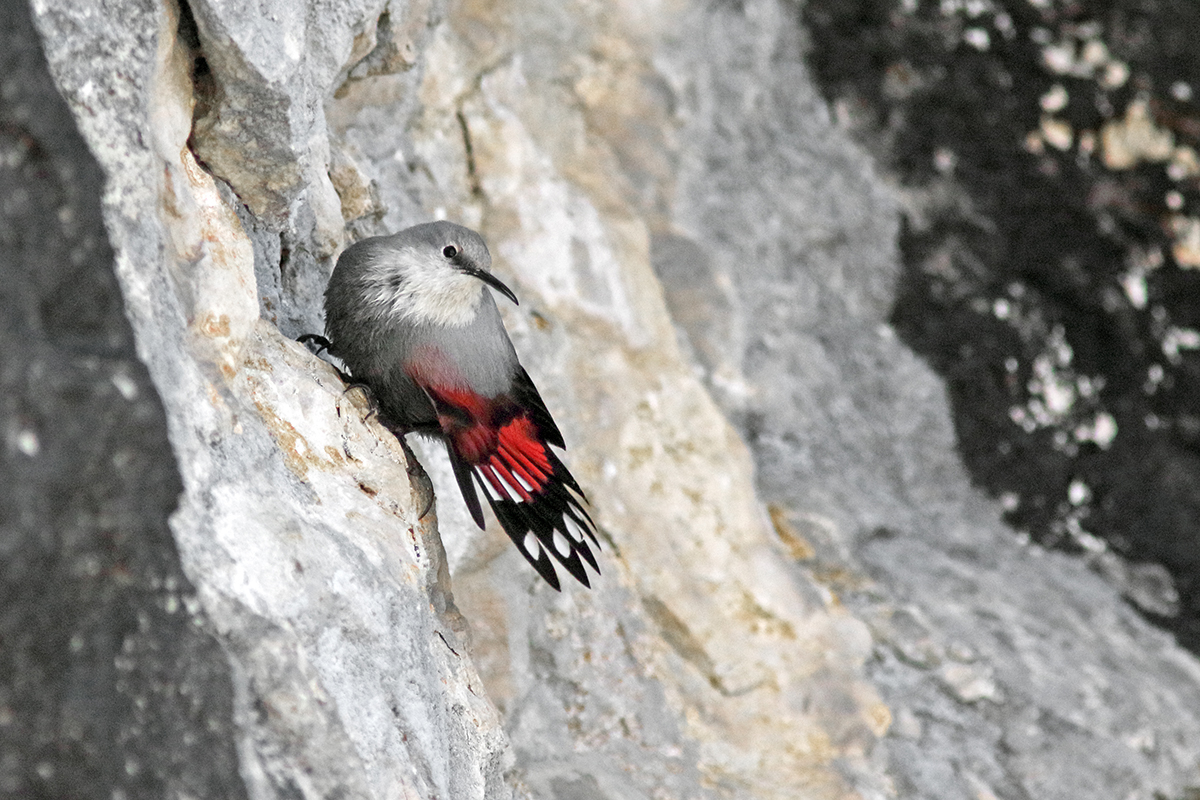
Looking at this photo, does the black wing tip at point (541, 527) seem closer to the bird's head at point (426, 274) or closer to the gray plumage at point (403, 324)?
the gray plumage at point (403, 324)

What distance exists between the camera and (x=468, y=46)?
324 centimetres

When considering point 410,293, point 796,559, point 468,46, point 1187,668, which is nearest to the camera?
point 410,293

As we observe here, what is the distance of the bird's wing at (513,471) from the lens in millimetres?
2037

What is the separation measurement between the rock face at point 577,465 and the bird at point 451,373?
10 centimetres

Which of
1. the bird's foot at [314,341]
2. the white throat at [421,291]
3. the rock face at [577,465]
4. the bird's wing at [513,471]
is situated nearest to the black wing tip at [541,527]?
the bird's wing at [513,471]

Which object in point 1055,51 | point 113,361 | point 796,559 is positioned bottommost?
point 796,559

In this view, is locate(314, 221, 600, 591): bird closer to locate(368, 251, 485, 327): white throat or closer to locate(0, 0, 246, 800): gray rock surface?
locate(368, 251, 485, 327): white throat

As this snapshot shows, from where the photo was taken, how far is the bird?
205 centimetres

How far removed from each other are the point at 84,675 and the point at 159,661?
7 cm

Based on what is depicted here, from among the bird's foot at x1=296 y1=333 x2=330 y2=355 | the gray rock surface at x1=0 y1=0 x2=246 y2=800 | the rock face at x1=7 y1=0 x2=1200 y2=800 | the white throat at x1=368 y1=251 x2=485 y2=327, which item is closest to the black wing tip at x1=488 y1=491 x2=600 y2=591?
the rock face at x1=7 y1=0 x2=1200 y2=800

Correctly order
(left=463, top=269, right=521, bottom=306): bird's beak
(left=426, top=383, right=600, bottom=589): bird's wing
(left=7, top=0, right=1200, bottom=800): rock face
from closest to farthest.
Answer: (left=7, top=0, right=1200, bottom=800): rock face → (left=426, top=383, right=600, bottom=589): bird's wing → (left=463, top=269, right=521, bottom=306): bird's beak

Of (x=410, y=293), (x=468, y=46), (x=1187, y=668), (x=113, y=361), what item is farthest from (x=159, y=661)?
(x=1187, y=668)

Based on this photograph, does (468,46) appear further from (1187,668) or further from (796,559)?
(1187,668)

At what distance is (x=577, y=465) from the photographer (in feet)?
9.67
